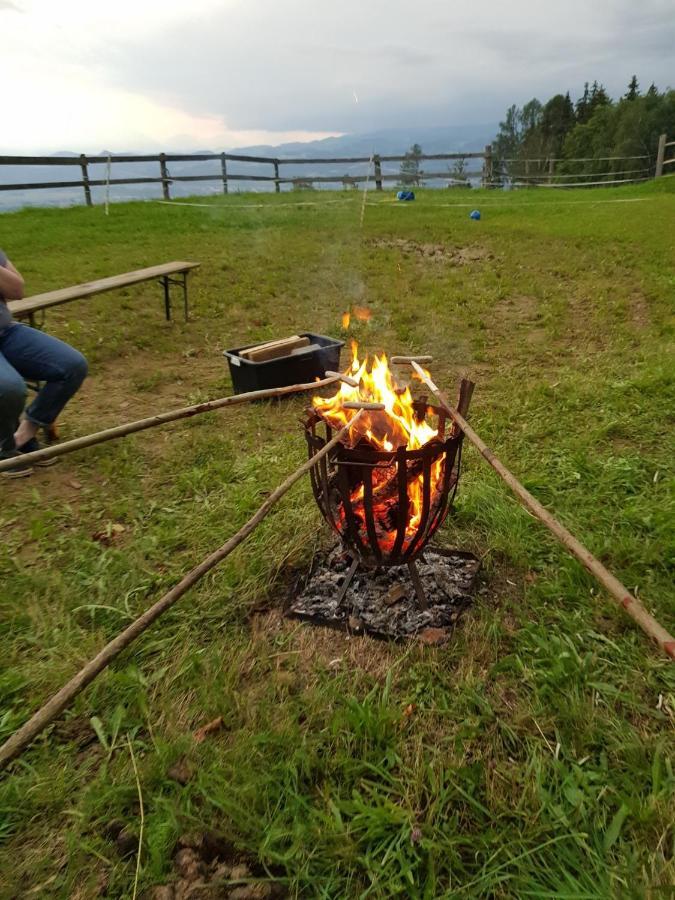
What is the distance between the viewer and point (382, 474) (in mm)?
2551

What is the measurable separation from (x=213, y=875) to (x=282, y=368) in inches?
151

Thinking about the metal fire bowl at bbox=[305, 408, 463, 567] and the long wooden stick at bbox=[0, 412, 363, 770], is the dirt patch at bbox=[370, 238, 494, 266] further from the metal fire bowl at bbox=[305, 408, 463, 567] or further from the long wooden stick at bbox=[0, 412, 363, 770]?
the long wooden stick at bbox=[0, 412, 363, 770]

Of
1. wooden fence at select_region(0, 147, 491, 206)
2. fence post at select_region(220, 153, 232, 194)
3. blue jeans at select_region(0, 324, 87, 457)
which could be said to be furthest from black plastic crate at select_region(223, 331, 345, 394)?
fence post at select_region(220, 153, 232, 194)

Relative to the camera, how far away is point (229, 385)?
18.0 ft

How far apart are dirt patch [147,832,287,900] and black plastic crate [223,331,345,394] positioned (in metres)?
3.53

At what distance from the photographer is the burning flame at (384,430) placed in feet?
8.02

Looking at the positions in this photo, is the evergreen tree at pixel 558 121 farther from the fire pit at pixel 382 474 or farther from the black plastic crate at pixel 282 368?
the fire pit at pixel 382 474

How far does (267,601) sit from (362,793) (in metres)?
1.05

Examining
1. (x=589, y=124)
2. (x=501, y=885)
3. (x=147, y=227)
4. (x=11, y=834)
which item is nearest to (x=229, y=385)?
(x=11, y=834)

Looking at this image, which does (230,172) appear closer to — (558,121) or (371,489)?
(371,489)

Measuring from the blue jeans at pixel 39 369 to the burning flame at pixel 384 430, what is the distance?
230 centimetres

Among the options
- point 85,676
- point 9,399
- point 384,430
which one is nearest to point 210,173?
point 9,399

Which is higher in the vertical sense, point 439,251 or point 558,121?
point 558,121

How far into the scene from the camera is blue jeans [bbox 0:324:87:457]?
3891mm
